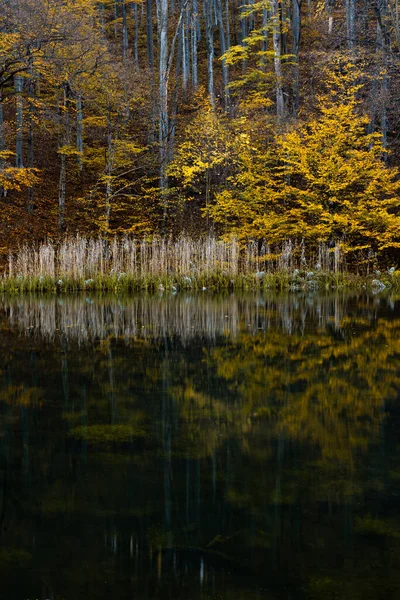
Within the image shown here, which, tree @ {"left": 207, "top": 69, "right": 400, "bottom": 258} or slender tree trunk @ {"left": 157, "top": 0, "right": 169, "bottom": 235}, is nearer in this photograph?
tree @ {"left": 207, "top": 69, "right": 400, "bottom": 258}

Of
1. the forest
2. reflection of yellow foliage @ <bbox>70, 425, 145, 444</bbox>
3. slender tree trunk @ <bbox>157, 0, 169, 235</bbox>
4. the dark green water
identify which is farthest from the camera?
slender tree trunk @ <bbox>157, 0, 169, 235</bbox>

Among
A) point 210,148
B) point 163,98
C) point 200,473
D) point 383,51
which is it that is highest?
point 383,51

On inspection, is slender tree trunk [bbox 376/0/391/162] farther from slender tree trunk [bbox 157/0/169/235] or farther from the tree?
slender tree trunk [bbox 157/0/169/235]

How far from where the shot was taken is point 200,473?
8.76ft

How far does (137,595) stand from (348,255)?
58.1ft

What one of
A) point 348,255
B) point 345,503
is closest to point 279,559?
point 345,503

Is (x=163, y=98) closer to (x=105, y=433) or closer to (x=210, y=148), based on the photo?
(x=210, y=148)

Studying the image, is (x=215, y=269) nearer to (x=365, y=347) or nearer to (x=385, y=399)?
(x=365, y=347)

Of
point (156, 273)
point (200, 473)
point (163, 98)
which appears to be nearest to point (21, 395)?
point (200, 473)

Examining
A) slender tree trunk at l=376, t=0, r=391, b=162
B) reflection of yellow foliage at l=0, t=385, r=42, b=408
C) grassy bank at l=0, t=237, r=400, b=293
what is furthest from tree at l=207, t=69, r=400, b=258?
reflection of yellow foliage at l=0, t=385, r=42, b=408

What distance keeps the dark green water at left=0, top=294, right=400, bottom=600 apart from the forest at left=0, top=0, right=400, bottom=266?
38.9 feet

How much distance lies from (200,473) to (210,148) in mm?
18209

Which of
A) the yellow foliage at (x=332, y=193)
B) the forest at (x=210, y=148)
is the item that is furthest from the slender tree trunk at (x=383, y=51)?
the yellow foliage at (x=332, y=193)

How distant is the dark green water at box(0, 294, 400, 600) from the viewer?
6.08 ft
